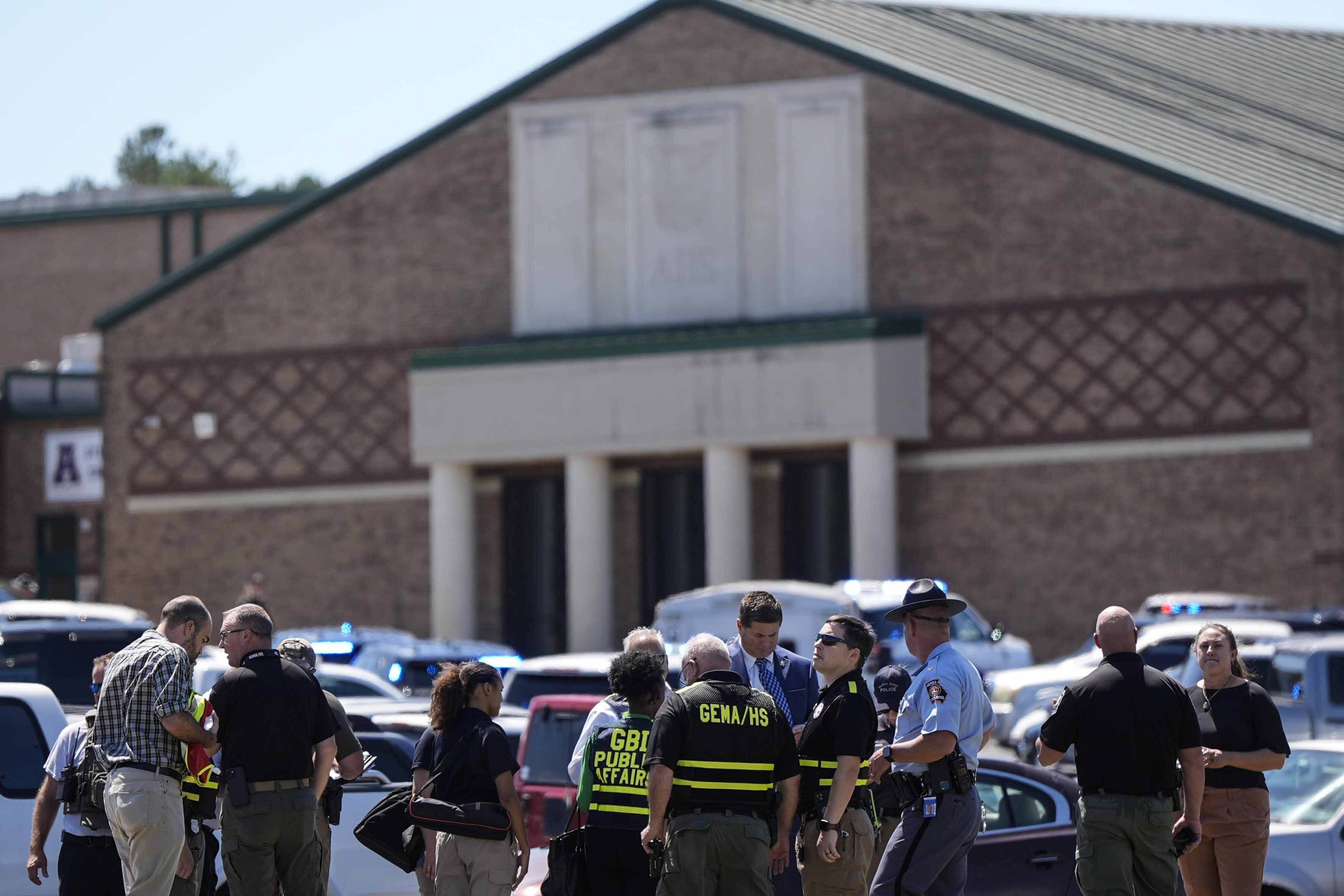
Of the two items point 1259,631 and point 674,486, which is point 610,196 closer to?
point 674,486

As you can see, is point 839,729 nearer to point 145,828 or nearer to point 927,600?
point 927,600

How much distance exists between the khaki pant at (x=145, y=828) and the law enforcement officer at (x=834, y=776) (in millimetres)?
2840

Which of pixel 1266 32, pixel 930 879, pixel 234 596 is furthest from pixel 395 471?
pixel 930 879

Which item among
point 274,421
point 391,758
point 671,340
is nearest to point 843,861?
point 391,758

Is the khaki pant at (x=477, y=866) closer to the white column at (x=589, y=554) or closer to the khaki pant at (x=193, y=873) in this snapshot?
the khaki pant at (x=193, y=873)

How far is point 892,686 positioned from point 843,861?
3.82ft

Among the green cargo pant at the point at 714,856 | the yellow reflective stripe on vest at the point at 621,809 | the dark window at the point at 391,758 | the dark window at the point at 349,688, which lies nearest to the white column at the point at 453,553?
the dark window at the point at 349,688

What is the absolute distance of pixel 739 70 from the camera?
108 feet

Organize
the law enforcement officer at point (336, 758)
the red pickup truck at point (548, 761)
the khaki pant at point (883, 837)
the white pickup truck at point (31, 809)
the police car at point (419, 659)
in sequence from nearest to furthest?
1. the law enforcement officer at point (336, 758)
2. the khaki pant at point (883, 837)
3. the white pickup truck at point (31, 809)
4. the red pickup truck at point (548, 761)
5. the police car at point (419, 659)

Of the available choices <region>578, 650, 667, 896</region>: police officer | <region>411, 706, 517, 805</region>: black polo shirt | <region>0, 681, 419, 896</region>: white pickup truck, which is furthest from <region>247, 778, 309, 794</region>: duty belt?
<region>0, 681, 419, 896</region>: white pickup truck

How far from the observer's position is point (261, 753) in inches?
360

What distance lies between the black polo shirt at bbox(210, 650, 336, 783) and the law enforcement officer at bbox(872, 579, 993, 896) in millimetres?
2621

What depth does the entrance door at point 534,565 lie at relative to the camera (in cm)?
3447

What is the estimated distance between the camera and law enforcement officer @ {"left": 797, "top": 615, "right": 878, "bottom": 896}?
8914 mm
